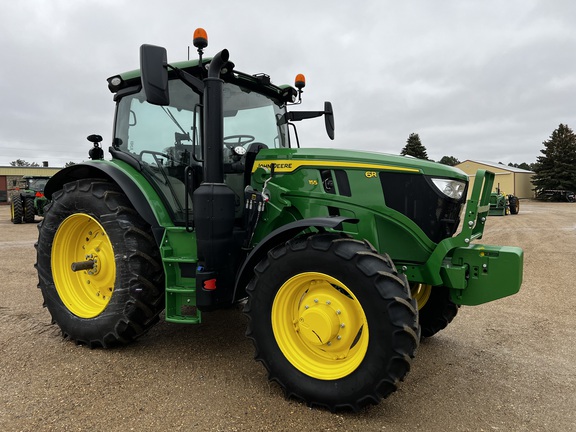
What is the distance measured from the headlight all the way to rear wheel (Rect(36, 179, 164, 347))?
2.31 m

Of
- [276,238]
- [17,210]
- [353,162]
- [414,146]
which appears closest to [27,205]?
[17,210]

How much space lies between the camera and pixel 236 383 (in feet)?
9.68

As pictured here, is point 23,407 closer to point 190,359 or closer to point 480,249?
point 190,359

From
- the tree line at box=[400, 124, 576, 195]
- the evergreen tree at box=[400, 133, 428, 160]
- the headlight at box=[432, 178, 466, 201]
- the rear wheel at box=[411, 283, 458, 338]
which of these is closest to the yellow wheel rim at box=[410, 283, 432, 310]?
the rear wheel at box=[411, 283, 458, 338]

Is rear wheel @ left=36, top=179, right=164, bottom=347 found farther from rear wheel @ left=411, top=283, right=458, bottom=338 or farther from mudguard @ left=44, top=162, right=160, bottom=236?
rear wheel @ left=411, top=283, right=458, bottom=338

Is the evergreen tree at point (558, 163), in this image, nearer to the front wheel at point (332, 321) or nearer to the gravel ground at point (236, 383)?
the gravel ground at point (236, 383)

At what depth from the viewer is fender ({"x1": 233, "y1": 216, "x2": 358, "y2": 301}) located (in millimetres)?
2699

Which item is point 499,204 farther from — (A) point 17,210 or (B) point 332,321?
(A) point 17,210

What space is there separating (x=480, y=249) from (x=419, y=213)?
1.60ft

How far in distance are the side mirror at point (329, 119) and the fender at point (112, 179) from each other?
2.09 meters

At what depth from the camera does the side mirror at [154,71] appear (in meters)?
2.77

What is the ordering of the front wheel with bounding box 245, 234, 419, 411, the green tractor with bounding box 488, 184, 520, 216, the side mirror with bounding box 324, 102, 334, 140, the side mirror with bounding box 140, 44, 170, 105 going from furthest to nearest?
the green tractor with bounding box 488, 184, 520, 216 → the side mirror with bounding box 324, 102, 334, 140 → the side mirror with bounding box 140, 44, 170, 105 → the front wheel with bounding box 245, 234, 419, 411

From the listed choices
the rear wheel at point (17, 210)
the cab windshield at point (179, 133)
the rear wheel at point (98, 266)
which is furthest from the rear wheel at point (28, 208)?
the cab windshield at point (179, 133)

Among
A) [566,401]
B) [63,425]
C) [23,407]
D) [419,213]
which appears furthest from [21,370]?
[566,401]
